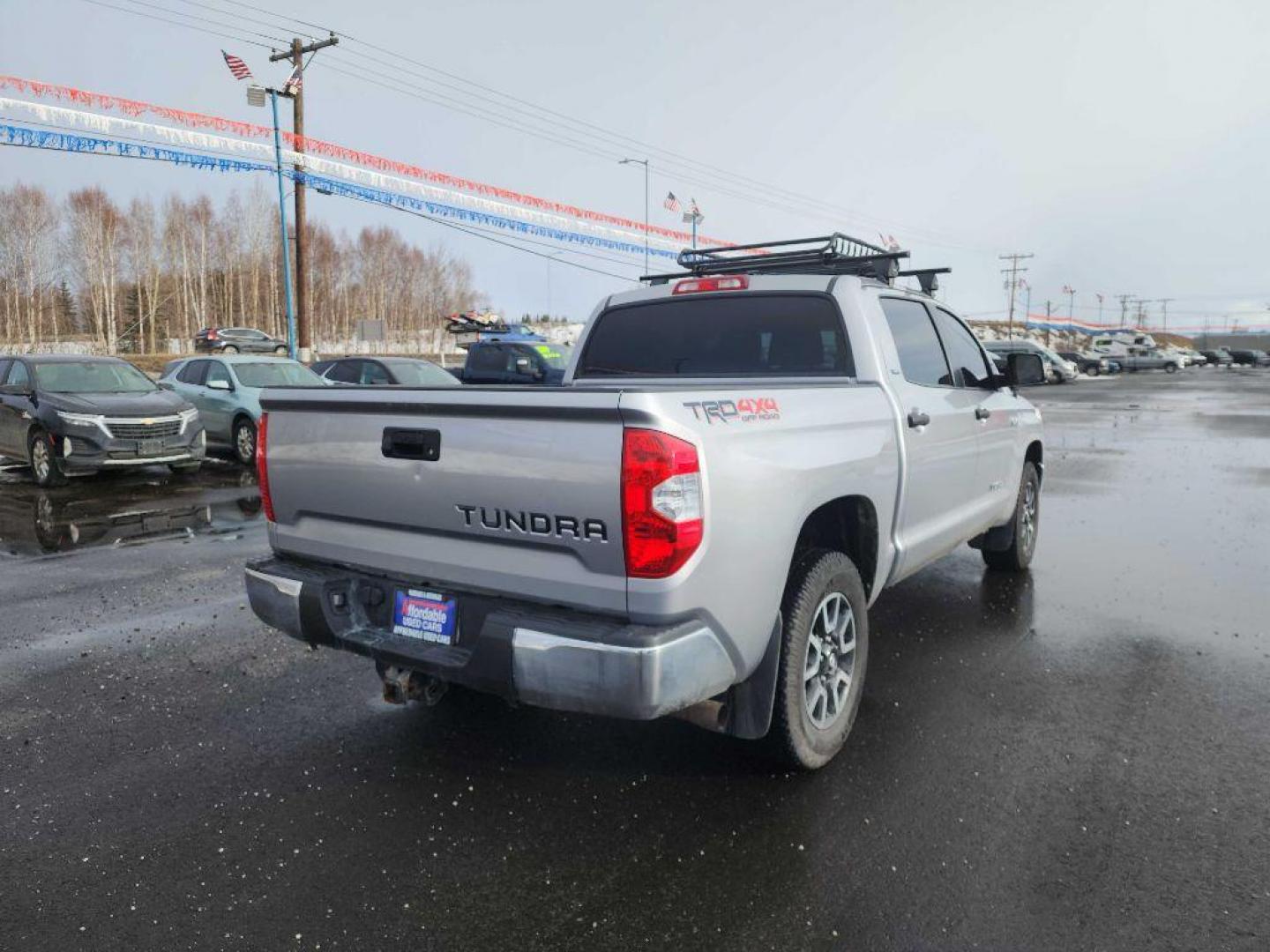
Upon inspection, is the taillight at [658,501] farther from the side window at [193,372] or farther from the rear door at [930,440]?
the side window at [193,372]

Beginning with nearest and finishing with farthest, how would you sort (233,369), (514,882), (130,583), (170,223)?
1. (514,882)
2. (130,583)
3. (233,369)
4. (170,223)

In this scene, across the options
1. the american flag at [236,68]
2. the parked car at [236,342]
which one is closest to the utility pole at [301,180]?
the american flag at [236,68]

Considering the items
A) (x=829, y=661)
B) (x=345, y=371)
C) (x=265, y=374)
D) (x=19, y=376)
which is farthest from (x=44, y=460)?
(x=829, y=661)

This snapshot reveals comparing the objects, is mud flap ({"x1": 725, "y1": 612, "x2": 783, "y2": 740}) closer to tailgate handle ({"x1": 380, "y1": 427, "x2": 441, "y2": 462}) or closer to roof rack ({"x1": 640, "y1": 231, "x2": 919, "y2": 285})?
tailgate handle ({"x1": 380, "y1": 427, "x2": 441, "y2": 462})

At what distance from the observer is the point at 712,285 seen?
445cm

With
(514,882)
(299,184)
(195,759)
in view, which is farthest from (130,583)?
(299,184)

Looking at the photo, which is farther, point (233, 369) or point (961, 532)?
point (233, 369)

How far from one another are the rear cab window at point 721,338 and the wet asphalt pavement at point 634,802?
167 cm

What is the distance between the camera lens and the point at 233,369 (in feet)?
44.6

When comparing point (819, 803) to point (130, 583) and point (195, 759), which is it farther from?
point (130, 583)

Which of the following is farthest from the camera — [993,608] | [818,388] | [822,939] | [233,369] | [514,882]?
[233,369]

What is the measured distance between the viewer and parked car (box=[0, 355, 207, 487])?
35.0ft

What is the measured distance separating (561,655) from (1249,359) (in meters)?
95.9

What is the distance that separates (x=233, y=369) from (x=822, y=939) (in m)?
13.4
